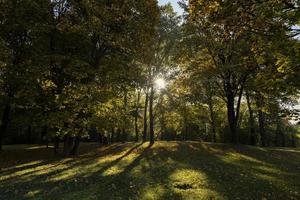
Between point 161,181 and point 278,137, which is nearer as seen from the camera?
point 161,181

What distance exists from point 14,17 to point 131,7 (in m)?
10.1

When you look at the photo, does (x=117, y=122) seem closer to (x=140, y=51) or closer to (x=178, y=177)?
(x=140, y=51)

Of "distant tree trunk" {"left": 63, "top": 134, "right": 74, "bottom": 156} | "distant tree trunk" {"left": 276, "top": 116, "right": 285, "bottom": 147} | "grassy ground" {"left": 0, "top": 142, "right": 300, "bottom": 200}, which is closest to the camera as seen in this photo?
"grassy ground" {"left": 0, "top": 142, "right": 300, "bottom": 200}

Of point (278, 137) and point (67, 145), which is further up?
point (278, 137)

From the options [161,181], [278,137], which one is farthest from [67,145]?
[278,137]

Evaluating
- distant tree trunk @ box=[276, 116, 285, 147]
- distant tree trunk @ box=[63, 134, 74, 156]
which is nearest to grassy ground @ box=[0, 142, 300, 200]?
distant tree trunk @ box=[63, 134, 74, 156]

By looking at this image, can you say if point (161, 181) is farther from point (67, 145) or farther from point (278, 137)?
point (278, 137)

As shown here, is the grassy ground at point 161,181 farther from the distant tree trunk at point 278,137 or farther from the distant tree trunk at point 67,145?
the distant tree trunk at point 278,137

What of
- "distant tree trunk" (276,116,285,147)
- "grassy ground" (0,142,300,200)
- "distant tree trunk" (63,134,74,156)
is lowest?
"grassy ground" (0,142,300,200)

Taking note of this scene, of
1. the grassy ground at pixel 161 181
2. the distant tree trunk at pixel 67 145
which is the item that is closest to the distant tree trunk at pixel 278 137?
the grassy ground at pixel 161 181

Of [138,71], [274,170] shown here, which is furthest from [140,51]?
[274,170]

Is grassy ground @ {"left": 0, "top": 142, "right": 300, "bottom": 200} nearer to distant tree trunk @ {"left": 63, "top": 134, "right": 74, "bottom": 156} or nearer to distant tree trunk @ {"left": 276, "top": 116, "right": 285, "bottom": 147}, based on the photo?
distant tree trunk @ {"left": 63, "top": 134, "right": 74, "bottom": 156}

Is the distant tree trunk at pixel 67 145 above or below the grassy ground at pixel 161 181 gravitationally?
above

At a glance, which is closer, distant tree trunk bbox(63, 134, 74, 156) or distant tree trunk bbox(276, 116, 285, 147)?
distant tree trunk bbox(63, 134, 74, 156)
